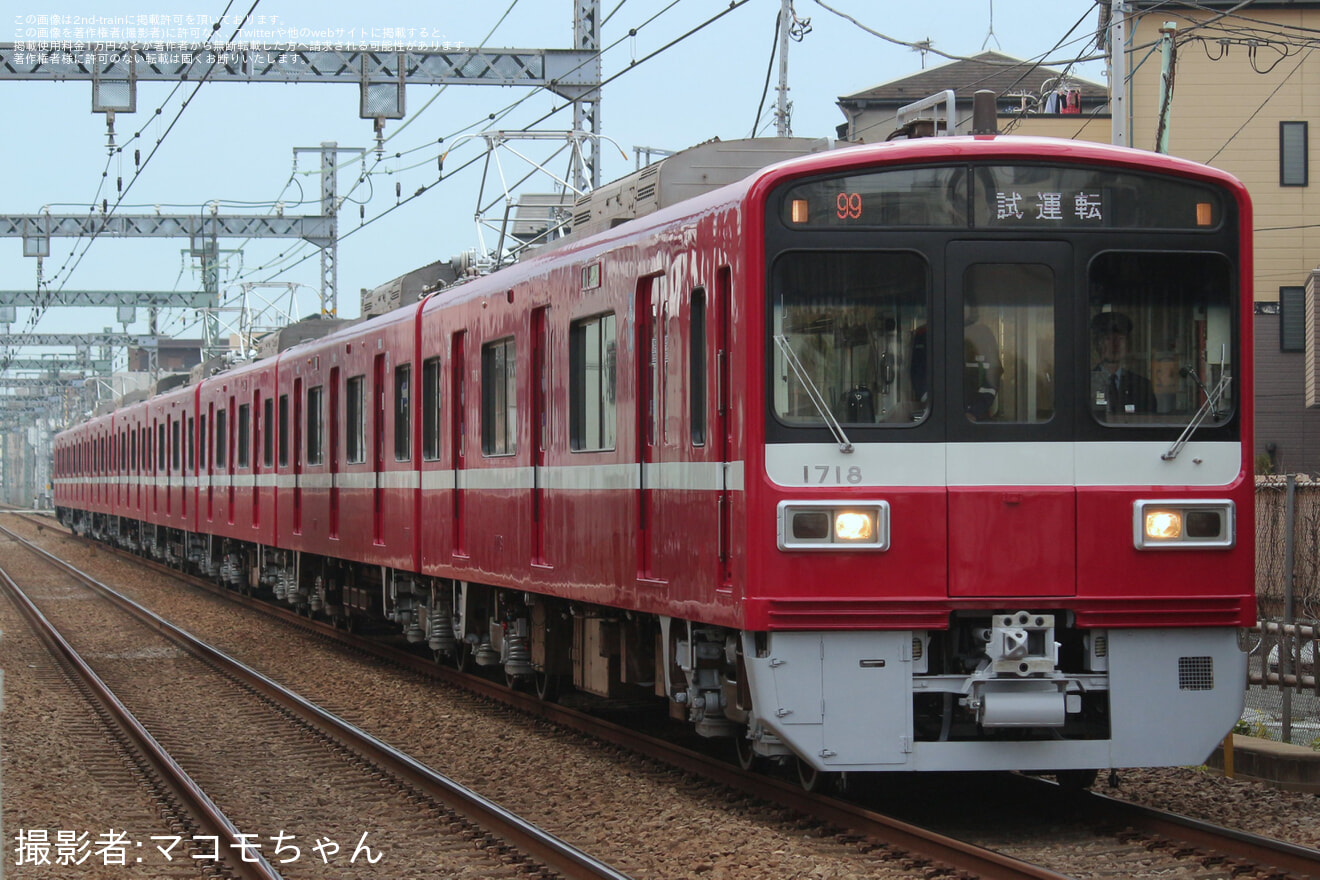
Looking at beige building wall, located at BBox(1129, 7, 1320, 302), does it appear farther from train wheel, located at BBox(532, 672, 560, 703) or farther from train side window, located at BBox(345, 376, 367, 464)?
train wheel, located at BBox(532, 672, 560, 703)

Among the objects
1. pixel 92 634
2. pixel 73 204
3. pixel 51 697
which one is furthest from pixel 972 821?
pixel 73 204

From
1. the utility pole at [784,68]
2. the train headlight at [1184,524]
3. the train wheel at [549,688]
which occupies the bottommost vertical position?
the train wheel at [549,688]

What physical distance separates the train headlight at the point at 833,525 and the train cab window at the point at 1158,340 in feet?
3.62

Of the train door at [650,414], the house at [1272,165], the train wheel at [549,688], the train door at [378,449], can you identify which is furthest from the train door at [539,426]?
the house at [1272,165]

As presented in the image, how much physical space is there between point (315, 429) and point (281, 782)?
8504mm

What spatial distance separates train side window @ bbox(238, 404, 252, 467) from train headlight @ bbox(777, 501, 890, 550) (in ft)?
49.3

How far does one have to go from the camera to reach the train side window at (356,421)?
15102mm

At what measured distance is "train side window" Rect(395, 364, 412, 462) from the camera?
13.6m

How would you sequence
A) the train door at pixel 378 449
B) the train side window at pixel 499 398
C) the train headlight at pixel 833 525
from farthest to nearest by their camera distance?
the train door at pixel 378 449
the train side window at pixel 499 398
the train headlight at pixel 833 525

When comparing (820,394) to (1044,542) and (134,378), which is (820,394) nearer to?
(1044,542)

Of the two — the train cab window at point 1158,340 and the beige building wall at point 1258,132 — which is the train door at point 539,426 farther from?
the beige building wall at point 1258,132

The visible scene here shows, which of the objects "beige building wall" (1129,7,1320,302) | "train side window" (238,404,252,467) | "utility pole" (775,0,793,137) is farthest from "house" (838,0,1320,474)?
"train side window" (238,404,252,467)

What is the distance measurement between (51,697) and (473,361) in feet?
14.1

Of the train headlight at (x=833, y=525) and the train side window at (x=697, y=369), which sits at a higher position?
the train side window at (x=697, y=369)
